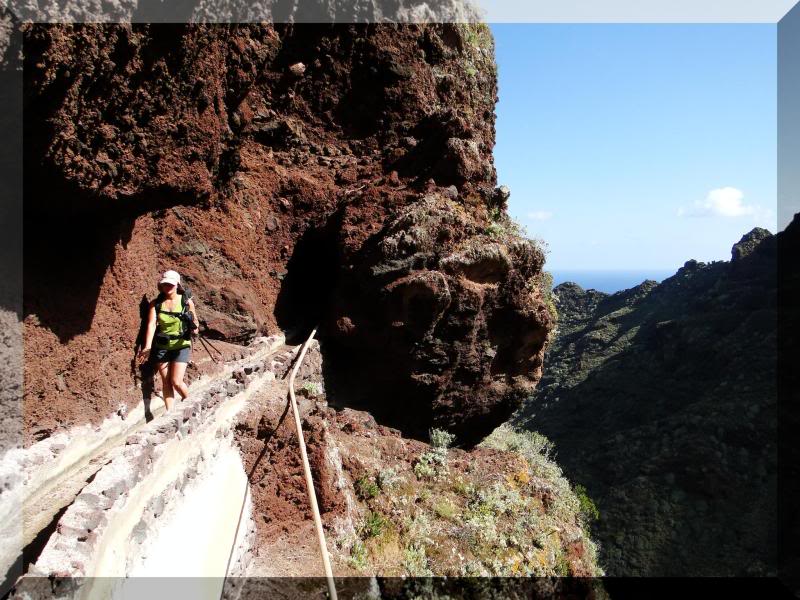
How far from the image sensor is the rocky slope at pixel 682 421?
2272 cm

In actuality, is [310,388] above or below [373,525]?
above

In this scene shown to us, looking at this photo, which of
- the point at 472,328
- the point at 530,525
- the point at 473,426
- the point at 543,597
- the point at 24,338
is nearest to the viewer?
the point at 24,338

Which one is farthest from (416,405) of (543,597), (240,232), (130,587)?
(130,587)

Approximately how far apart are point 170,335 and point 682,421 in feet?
96.6

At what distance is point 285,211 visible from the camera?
31.7 ft

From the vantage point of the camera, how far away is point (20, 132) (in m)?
3.91

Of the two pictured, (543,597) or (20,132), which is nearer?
(20,132)

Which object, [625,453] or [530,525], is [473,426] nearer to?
[530,525]

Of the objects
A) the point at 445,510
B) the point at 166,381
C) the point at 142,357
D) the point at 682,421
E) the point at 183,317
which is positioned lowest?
the point at 682,421

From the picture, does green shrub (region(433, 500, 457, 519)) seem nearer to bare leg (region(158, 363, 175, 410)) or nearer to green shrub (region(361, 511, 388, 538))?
green shrub (region(361, 511, 388, 538))

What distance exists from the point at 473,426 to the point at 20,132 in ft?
27.3

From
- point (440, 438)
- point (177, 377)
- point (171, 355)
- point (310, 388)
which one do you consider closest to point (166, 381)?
point (177, 377)

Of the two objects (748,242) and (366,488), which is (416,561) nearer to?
(366,488)

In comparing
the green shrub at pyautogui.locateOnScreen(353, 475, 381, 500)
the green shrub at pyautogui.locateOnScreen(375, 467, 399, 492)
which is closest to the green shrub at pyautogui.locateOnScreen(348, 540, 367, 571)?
the green shrub at pyautogui.locateOnScreen(353, 475, 381, 500)
